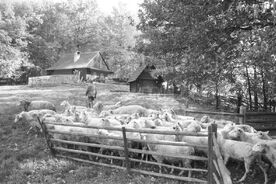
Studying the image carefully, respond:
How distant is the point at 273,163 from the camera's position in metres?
6.45

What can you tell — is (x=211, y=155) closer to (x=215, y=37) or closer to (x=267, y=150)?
(x=267, y=150)

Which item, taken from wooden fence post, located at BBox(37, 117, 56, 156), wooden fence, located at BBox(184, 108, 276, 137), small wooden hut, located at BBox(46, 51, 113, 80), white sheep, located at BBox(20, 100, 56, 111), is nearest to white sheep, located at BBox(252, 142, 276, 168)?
wooden fence, located at BBox(184, 108, 276, 137)

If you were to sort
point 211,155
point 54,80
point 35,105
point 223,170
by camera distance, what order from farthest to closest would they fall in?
point 54,80 < point 35,105 < point 211,155 < point 223,170

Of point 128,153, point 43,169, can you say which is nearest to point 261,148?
point 128,153

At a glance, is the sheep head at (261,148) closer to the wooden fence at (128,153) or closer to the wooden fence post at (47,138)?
the wooden fence at (128,153)

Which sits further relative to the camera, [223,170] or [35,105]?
[35,105]

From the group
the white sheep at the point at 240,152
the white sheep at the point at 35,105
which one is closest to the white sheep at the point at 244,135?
the white sheep at the point at 240,152

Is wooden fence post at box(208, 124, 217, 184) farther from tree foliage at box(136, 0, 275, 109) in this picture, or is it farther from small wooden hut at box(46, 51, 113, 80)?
small wooden hut at box(46, 51, 113, 80)

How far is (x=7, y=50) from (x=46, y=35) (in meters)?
34.2

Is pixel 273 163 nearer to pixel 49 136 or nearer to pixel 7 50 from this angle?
pixel 49 136

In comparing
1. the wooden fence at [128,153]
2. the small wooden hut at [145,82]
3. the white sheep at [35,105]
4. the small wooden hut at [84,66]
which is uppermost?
the small wooden hut at [84,66]

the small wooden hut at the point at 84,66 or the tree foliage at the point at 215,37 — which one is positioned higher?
the small wooden hut at the point at 84,66

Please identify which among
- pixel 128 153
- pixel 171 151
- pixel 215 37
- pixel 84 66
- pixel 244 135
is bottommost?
pixel 128 153

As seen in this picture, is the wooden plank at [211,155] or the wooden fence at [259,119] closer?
the wooden plank at [211,155]
